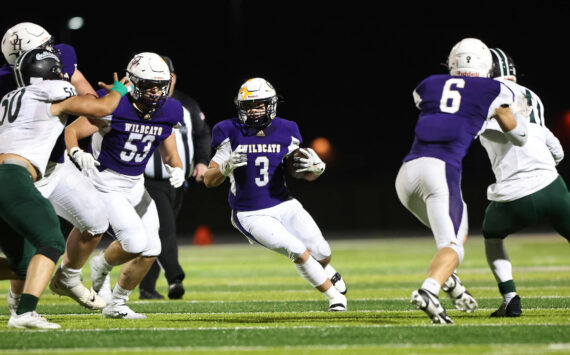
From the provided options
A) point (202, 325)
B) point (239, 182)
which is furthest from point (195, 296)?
point (202, 325)

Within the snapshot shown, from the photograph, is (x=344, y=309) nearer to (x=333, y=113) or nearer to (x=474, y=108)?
(x=474, y=108)

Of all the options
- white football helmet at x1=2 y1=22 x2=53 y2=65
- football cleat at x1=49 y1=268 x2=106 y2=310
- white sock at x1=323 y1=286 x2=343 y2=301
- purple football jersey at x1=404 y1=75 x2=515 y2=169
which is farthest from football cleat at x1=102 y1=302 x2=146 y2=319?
purple football jersey at x1=404 y1=75 x2=515 y2=169

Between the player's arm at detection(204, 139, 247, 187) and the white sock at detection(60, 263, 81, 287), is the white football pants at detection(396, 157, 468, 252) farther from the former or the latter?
the white sock at detection(60, 263, 81, 287)

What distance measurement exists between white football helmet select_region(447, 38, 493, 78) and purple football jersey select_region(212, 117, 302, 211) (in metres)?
1.44

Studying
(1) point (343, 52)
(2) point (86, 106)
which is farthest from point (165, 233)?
(1) point (343, 52)

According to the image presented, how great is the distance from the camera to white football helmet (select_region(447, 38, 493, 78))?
5.66 meters

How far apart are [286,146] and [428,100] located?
1413mm

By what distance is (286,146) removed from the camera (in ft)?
21.9

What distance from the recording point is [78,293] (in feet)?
20.5

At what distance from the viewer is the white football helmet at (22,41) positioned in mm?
6223

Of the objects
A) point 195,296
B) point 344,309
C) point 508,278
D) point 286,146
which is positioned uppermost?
point 286,146

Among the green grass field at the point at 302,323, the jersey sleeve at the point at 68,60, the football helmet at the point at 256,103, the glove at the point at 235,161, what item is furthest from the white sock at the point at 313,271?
the jersey sleeve at the point at 68,60

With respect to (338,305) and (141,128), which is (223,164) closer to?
(141,128)

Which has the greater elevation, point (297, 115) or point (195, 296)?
point (195, 296)
